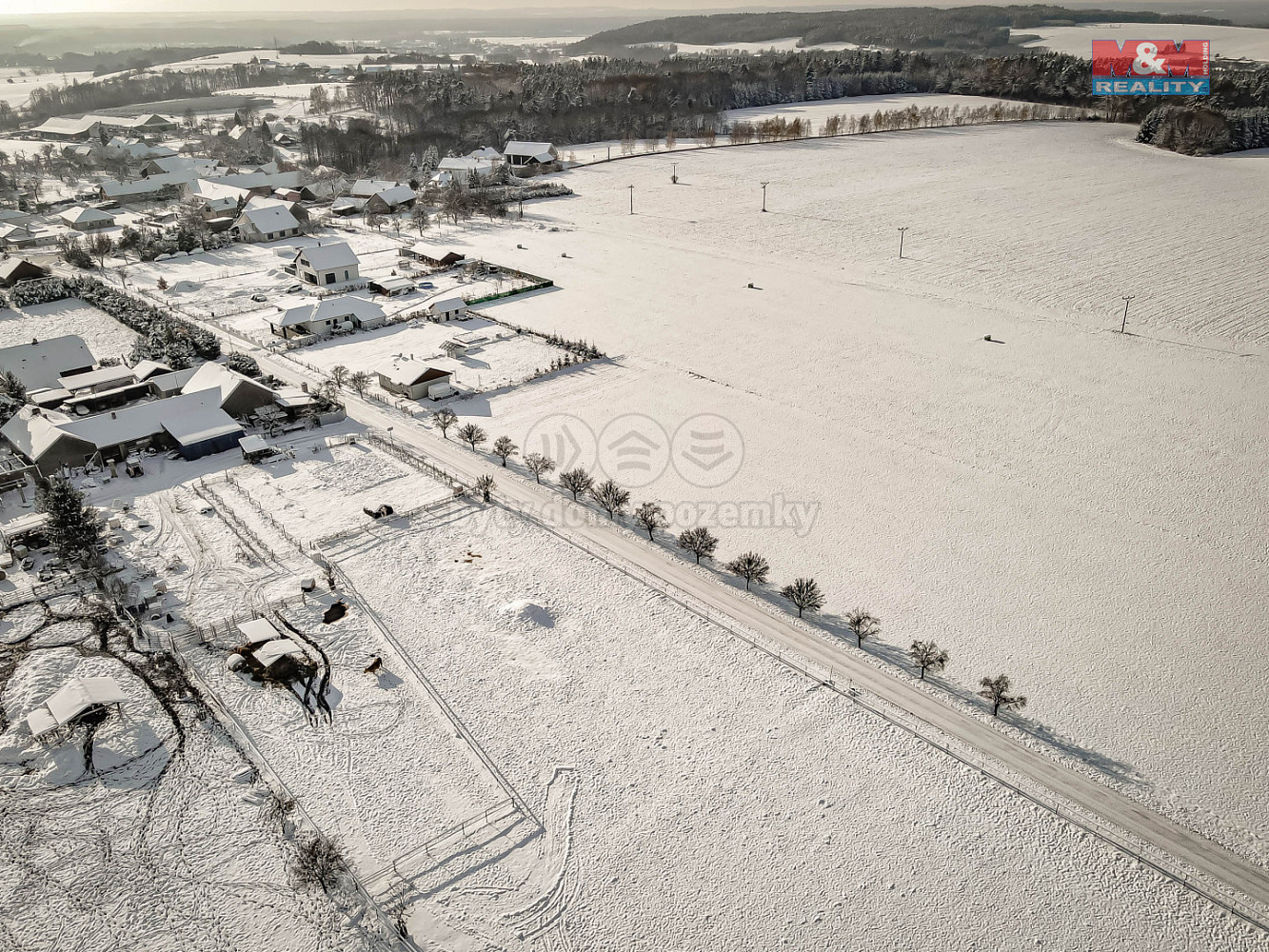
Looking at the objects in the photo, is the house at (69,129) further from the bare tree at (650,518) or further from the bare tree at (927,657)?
the bare tree at (927,657)

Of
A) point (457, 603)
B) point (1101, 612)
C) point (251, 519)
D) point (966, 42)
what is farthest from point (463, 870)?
point (966, 42)

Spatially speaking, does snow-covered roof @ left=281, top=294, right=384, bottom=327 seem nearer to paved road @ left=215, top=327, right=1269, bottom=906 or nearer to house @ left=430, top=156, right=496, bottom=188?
paved road @ left=215, top=327, right=1269, bottom=906

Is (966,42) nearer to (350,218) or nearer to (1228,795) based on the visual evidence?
(350,218)

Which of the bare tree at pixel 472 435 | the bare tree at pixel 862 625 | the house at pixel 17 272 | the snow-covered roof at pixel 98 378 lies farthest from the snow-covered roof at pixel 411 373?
the house at pixel 17 272

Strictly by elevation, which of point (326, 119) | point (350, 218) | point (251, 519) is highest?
point (326, 119)

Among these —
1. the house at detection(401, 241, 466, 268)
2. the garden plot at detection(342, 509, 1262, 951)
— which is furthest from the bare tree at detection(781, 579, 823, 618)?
the house at detection(401, 241, 466, 268)

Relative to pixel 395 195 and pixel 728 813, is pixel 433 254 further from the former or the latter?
pixel 728 813
